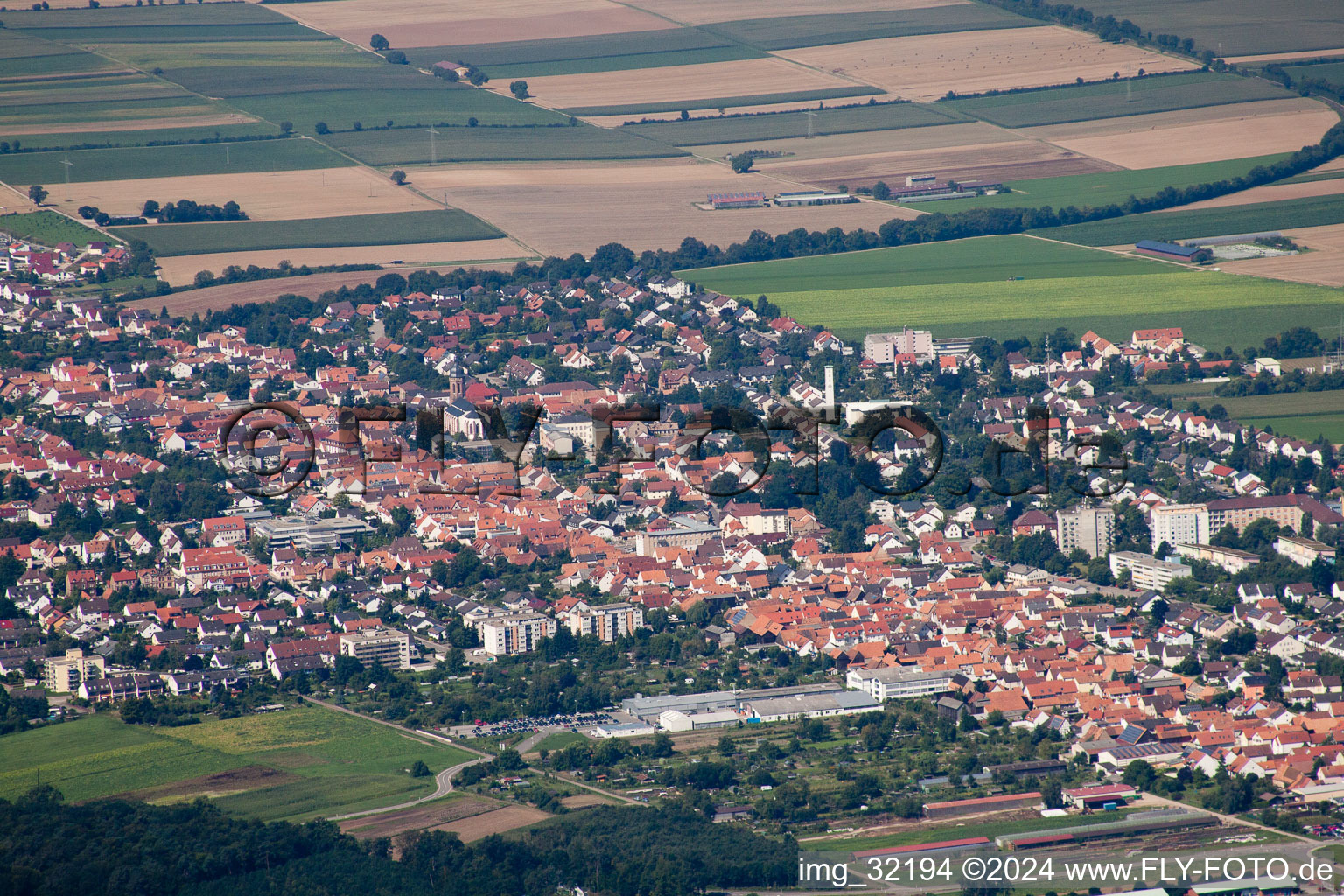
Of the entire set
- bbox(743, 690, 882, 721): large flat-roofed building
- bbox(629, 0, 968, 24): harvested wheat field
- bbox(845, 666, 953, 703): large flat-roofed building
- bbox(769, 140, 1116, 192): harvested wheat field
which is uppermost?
bbox(629, 0, 968, 24): harvested wheat field

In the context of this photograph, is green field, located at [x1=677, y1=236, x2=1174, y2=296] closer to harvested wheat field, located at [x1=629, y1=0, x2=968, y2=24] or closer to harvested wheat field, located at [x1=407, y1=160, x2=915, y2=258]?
harvested wheat field, located at [x1=407, y1=160, x2=915, y2=258]

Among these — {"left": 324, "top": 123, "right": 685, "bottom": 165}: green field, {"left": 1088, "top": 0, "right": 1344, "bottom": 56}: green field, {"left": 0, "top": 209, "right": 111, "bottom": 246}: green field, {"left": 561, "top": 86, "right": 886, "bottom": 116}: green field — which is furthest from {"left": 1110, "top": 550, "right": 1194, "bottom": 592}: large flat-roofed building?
{"left": 1088, "top": 0, "right": 1344, "bottom": 56}: green field

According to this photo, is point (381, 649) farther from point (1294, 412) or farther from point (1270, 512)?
point (1294, 412)

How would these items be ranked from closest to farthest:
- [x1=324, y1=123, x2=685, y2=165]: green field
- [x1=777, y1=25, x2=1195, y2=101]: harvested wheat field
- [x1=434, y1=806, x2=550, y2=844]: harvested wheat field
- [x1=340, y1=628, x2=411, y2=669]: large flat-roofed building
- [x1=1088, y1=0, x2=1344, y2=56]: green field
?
1. [x1=434, y1=806, x2=550, y2=844]: harvested wheat field
2. [x1=340, y1=628, x2=411, y2=669]: large flat-roofed building
3. [x1=324, y1=123, x2=685, y2=165]: green field
4. [x1=777, y1=25, x2=1195, y2=101]: harvested wheat field
5. [x1=1088, y1=0, x2=1344, y2=56]: green field

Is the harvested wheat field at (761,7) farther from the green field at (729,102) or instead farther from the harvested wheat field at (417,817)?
the harvested wheat field at (417,817)

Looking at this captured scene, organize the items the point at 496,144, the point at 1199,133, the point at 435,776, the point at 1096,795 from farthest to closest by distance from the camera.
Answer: the point at 496,144 → the point at 1199,133 → the point at 435,776 → the point at 1096,795

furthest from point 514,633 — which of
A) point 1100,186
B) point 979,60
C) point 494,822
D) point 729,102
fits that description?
point 979,60

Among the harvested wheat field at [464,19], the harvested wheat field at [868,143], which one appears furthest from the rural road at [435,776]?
the harvested wheat field at [464,19]
